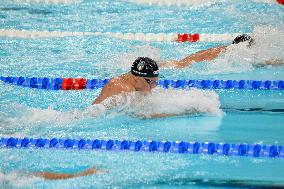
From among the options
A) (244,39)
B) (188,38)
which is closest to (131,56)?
(188,38)

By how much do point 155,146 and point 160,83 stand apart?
1.97 metres

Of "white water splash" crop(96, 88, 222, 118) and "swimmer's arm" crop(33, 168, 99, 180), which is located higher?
"white water splash" crop(96, 88, 222, 118)

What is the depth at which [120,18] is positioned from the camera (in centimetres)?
1021

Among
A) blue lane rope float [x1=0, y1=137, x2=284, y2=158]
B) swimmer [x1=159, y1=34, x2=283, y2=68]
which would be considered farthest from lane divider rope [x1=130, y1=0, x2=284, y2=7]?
blue lane rope float [x1=0, y1=137, x2=284, y2=158]

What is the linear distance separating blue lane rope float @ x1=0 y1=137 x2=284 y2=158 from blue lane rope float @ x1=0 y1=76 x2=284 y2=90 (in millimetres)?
1874

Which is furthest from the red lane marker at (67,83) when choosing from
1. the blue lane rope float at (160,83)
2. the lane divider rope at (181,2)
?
the lane divider rope at (181,2)

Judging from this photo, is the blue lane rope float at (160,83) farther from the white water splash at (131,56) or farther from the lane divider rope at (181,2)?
the lane divider rope at (181,2)

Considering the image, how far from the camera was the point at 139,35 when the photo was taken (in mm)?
8875

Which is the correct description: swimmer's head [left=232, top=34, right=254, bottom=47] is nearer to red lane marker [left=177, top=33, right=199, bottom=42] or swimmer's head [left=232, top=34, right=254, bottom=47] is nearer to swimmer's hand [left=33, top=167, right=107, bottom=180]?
red lane marker [left=177, top=33, right=199, bottom=42]

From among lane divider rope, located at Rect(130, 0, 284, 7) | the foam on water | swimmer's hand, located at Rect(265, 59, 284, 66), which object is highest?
lane divider rope, located at Rect(130, 0, 284, 7)

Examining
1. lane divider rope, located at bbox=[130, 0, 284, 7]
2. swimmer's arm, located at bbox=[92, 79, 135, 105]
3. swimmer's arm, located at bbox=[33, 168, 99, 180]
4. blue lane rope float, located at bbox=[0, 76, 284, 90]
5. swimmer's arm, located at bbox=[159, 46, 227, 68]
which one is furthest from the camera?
lane divider rope, located at bbox=[130, 0, 284, 7]

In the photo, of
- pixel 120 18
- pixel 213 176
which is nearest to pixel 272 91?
pixel 213 176

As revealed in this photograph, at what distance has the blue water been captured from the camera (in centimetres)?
388

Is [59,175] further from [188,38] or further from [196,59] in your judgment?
[188,38]
